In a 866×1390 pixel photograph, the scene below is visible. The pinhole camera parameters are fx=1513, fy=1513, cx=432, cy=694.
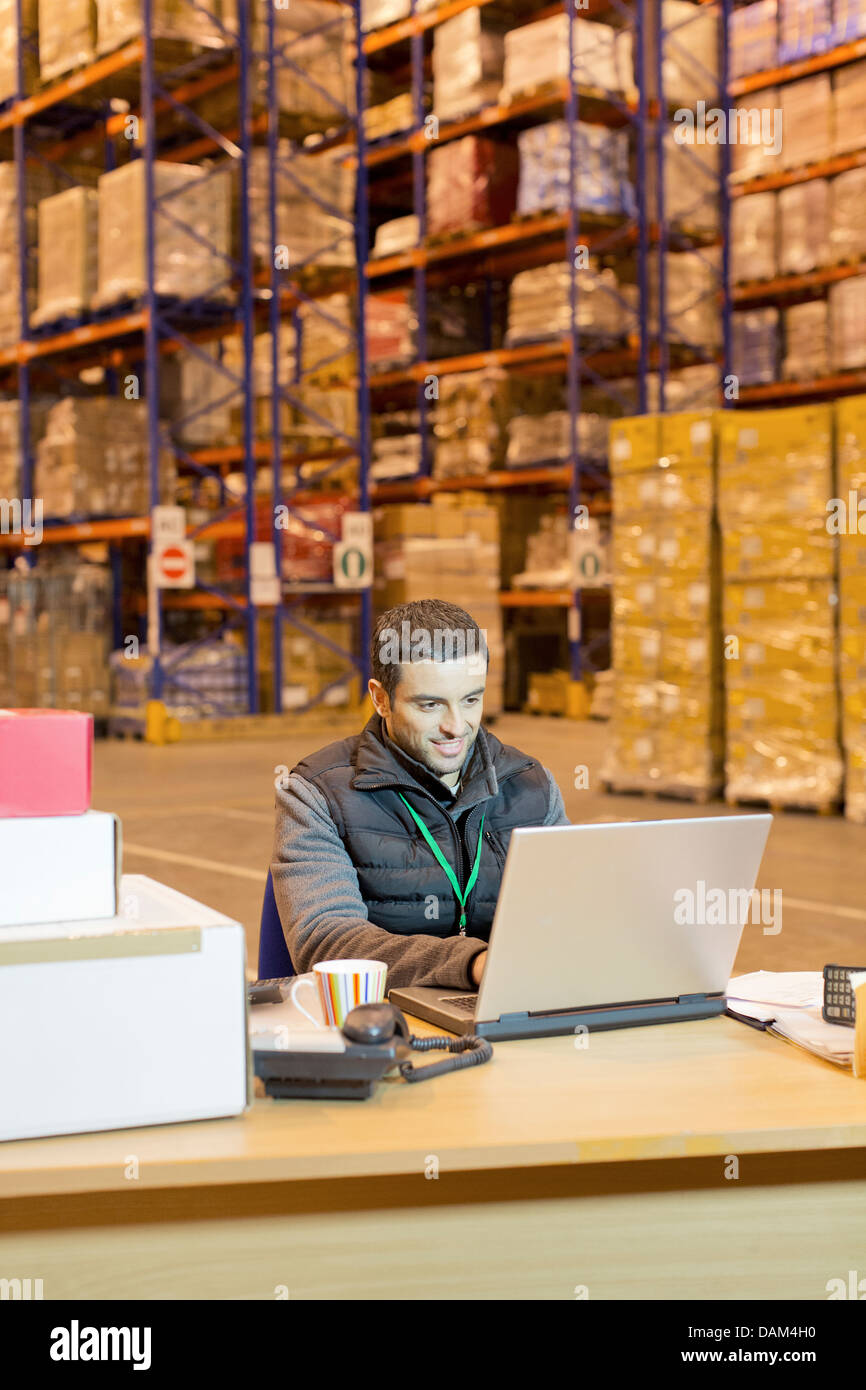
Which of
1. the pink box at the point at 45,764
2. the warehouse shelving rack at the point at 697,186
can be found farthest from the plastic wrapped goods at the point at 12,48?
the pink box at the point at 45,764

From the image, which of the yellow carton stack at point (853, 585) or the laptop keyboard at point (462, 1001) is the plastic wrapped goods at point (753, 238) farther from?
the laptop keyboard at point (462, 1001)

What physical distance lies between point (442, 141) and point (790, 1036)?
38.5ft

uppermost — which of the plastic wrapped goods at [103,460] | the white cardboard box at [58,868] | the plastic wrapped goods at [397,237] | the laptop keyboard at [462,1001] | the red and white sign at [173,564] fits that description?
the plastic wrapped goods at [397,237]

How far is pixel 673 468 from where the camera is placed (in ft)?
23.3

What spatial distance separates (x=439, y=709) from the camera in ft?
7.43

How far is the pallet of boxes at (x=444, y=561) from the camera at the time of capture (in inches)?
430

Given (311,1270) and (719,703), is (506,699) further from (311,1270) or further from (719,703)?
(311,1270)

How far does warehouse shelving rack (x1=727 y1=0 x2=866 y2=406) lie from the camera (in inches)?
423

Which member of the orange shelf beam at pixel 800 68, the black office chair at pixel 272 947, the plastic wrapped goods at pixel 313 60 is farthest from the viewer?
the orange shelf beam at pixel 800 68

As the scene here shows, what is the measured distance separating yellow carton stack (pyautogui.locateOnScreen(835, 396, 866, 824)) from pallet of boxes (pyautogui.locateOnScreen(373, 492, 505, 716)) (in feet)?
15.0

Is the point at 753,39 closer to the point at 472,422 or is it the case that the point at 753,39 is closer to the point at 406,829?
the point at 472,422

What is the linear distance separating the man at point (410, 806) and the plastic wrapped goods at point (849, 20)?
32.4 feet

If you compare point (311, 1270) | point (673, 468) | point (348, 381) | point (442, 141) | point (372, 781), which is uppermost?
point (442, 141)
